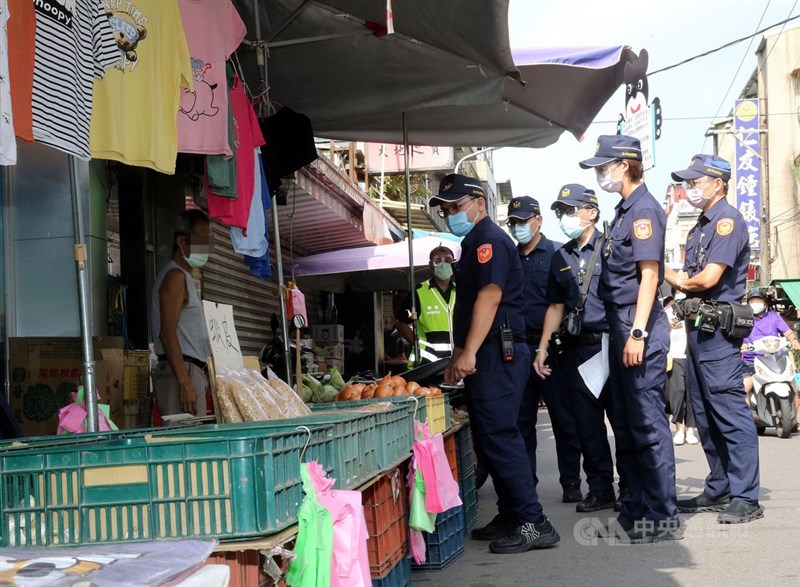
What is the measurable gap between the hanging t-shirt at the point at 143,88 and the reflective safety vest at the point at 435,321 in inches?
170

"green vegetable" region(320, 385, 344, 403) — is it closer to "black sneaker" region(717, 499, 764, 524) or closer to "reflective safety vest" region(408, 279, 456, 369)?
"reflective safety vest" region(408, 279, 456, 369)

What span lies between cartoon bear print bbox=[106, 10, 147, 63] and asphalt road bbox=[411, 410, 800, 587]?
3.12m

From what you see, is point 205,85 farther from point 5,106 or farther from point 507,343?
point 507,343

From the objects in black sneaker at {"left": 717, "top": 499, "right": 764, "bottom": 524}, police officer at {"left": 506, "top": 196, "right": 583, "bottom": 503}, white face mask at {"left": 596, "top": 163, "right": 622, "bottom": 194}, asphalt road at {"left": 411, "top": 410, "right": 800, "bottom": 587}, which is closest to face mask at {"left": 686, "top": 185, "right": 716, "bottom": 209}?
white face mask at {"left": 596, "top": 163, "right": 622, "bottom": 194}

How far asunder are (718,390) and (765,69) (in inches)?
1508

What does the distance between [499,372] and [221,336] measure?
1.87 meters

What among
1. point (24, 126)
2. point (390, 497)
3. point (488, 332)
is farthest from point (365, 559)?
point (488, 332)

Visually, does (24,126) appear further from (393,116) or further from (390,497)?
(393,116)

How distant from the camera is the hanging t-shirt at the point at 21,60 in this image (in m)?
3.87

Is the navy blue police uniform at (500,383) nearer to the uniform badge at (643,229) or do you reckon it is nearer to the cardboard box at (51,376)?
the uniform badge at (643,229)

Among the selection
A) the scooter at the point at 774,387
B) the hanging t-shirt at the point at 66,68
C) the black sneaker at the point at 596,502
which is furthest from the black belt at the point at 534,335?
the scooter at the point at 774,387

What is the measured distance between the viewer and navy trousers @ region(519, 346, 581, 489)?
7723 millimetres

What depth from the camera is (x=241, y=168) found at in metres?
6.23

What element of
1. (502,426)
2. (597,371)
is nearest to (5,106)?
(502,426)
